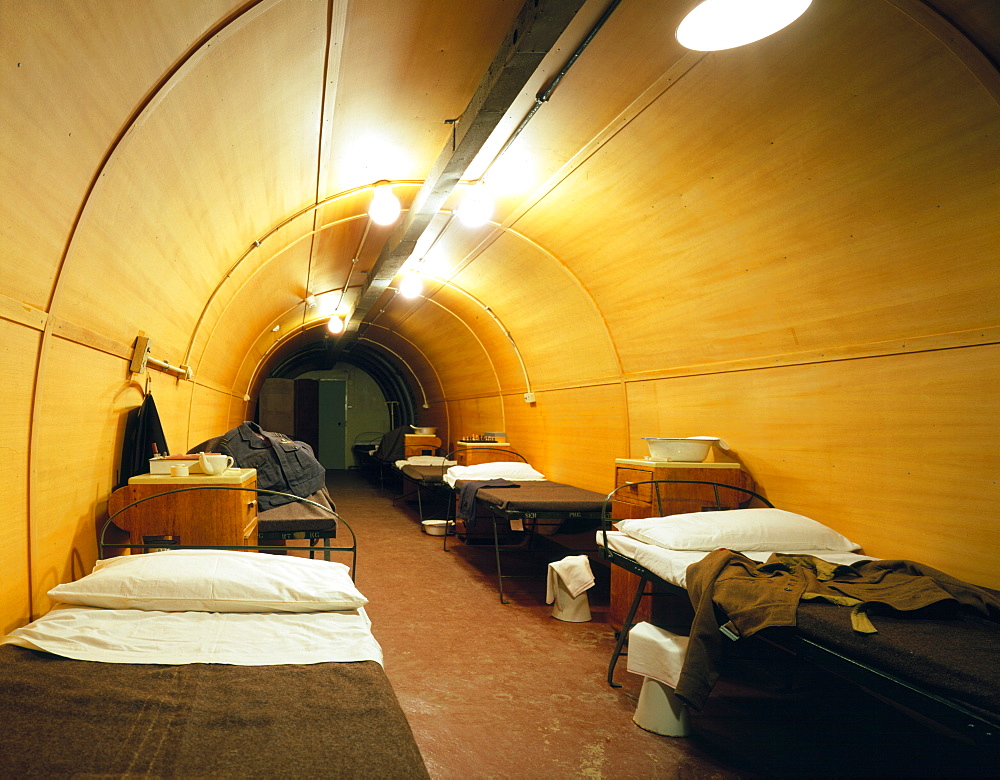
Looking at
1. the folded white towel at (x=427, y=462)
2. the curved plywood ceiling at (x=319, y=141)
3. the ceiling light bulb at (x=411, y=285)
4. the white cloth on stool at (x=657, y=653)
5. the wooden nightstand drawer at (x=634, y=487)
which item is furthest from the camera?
the folded white towel at (x=427, y=462)

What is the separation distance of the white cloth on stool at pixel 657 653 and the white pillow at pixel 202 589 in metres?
1.41

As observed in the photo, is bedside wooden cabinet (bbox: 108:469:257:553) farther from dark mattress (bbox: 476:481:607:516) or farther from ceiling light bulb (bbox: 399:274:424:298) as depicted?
ceiling light bulb (bbox: 399:274:424:298)

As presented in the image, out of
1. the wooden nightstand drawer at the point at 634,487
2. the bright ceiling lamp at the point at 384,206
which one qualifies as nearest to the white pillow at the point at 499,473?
the wooden nightstand drawer at the point at 634,487

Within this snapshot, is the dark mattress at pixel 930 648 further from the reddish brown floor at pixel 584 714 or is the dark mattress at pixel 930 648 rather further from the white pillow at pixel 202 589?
the white pillow at pixel 202 589

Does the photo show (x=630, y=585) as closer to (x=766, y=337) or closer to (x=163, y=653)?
(x=766, y=337)

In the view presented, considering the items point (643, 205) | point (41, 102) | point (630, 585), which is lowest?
point (630, 585)

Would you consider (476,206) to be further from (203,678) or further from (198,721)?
(198,721)

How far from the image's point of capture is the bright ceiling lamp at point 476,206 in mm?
4836

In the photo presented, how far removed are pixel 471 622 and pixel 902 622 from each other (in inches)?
122

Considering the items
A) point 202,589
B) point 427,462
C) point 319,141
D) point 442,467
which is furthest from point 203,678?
point 427,462

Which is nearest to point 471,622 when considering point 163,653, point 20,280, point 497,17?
point 163,653

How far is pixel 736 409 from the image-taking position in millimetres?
4605

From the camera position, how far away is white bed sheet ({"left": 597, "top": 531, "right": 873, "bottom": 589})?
3.16 metres

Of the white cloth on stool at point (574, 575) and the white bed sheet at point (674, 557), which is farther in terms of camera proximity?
the white cloth on stool at point (574, 575)
